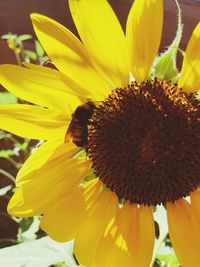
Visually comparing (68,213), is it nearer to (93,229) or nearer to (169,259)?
(93,229)

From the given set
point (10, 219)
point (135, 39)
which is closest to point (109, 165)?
point (135, 39)

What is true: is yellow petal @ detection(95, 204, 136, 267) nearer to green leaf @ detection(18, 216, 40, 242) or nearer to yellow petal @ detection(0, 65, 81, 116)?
yellow petal @ detection(0, 65, 81, 116)

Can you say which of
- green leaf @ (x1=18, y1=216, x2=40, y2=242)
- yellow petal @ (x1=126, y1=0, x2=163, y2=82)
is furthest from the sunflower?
green leaf @ (x1=18, y1=216, x2=40, y2=242)

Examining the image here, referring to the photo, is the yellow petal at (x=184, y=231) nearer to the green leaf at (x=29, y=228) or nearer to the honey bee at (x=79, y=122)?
the honey bee at (x=79, y=122)

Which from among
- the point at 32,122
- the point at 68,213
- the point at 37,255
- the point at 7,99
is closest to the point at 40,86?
the point at 32,122

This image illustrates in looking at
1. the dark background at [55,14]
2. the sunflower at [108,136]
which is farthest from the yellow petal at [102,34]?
the dark background at [55,14]
